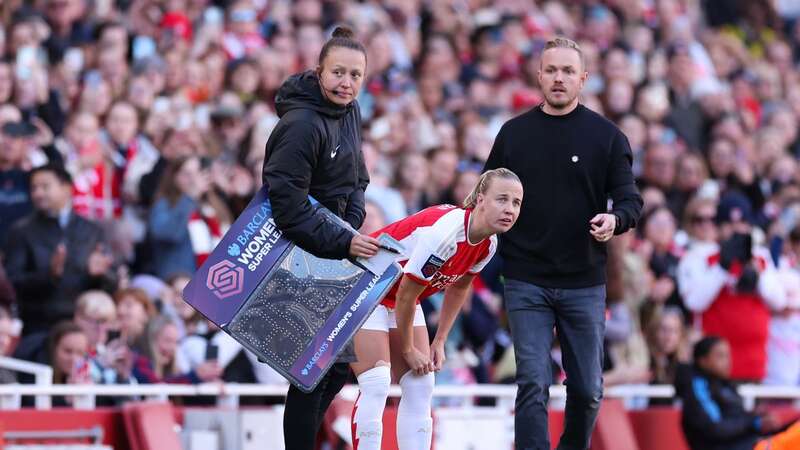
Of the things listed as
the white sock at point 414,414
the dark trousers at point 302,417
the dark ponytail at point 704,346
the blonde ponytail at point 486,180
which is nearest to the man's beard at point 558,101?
the blonde ponytail at point 486,180

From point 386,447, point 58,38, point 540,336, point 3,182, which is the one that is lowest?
point 386,447

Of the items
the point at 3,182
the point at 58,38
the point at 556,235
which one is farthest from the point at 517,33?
the point at 556,235

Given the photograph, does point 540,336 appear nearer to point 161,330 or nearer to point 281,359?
point 281,359

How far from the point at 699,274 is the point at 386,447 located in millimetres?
4237

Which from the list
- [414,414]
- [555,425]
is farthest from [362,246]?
[555,425]

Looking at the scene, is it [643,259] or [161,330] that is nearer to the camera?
[161,330]

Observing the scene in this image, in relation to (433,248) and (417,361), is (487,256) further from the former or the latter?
(417,361)

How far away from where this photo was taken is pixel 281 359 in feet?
25.3

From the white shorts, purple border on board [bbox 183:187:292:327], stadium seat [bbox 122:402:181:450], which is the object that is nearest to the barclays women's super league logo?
purple border on board [bbox 183:187:292:327]

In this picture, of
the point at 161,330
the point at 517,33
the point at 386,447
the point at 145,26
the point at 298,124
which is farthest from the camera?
the point at 517,33

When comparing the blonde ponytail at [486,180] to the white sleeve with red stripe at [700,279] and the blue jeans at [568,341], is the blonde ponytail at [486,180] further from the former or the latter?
the white sleeve with red stripe at [700,279]

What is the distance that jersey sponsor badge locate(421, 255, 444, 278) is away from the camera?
785 cm

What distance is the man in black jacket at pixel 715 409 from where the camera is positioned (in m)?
11.8

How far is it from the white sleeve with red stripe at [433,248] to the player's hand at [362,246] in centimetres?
26
